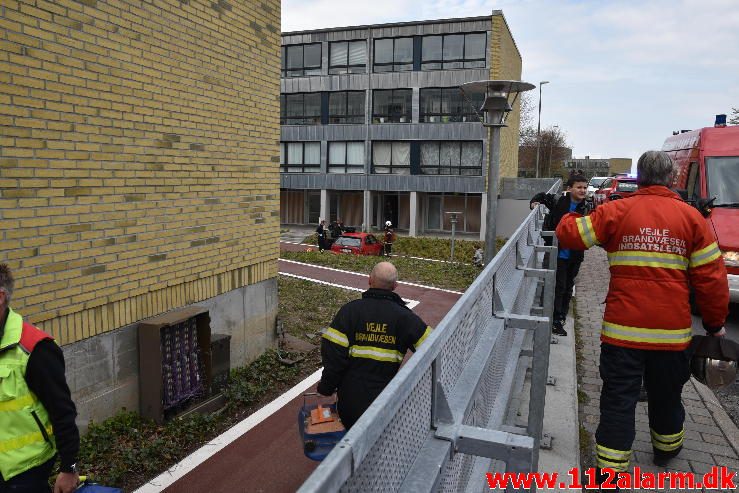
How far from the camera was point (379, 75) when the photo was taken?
35.2 metres

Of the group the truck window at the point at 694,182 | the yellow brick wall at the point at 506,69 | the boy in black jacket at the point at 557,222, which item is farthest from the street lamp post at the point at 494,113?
the yellow brick wall at the point at 506,69

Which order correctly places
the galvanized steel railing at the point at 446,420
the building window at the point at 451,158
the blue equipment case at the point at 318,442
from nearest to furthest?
the galvanized steel railing at the point at 446,420, the blue equipment case at the point at 318,442, the building window at the point at 451,158

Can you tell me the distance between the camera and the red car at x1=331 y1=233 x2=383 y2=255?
23.9m

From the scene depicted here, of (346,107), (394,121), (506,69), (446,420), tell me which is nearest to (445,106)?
(394,121)

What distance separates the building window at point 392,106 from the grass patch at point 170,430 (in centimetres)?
2737

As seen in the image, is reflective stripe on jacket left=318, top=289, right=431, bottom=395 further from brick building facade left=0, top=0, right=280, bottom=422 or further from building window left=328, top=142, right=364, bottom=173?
building window left=328, top=142, right=364, bottom=173

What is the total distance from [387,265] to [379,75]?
32.8 metres

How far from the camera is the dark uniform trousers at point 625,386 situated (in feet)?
12.0

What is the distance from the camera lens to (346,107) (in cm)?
3644

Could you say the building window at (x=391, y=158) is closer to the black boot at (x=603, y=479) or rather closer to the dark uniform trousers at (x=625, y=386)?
→ the dark uniform trousers at (x=625, y=386)

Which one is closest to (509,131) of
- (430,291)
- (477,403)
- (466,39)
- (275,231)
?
(466,39)

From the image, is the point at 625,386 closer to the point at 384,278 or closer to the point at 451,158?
the point at 384,278

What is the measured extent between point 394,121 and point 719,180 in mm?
26123

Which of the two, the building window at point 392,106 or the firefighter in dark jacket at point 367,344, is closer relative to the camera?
the firefighter in dark jacket at point 367,344
